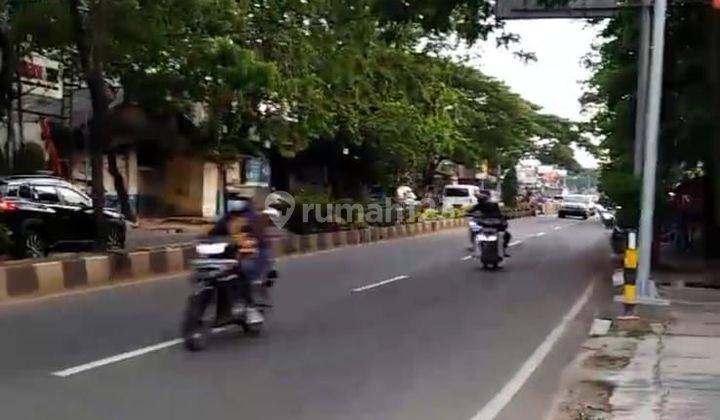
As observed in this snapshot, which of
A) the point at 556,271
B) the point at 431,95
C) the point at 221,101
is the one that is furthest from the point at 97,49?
the point at 431,95

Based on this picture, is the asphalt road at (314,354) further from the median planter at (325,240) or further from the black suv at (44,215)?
the median planter at (325,240)

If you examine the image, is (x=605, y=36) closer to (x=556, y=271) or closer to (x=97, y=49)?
(x=556, y=271)

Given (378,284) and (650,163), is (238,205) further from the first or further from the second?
(378,284)

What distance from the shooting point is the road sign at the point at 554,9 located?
21.1 metres

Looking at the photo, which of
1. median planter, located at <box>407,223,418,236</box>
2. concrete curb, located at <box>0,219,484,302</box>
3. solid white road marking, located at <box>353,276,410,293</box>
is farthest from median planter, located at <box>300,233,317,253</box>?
median planter, located at <box>407,223,418,236</box>

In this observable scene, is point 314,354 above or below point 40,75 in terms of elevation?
below

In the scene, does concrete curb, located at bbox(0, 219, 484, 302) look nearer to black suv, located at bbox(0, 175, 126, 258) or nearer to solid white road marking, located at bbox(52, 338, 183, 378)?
black suv, located at bbox(0, 175, 126, 258)

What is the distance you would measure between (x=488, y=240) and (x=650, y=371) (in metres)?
12.5

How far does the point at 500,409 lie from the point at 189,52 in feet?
42.3

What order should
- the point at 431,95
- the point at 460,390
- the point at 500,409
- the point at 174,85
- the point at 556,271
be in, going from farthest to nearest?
1. the point at 431,95
2. the point at 556,271
3. the point at 174,85
4. the point at 460,390
5. the point at 500,409

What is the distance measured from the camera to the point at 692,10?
22.1 m

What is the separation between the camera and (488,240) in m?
22.8

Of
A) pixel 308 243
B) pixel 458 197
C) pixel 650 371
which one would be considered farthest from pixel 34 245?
pixel 458 197

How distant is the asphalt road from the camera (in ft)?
27.7
